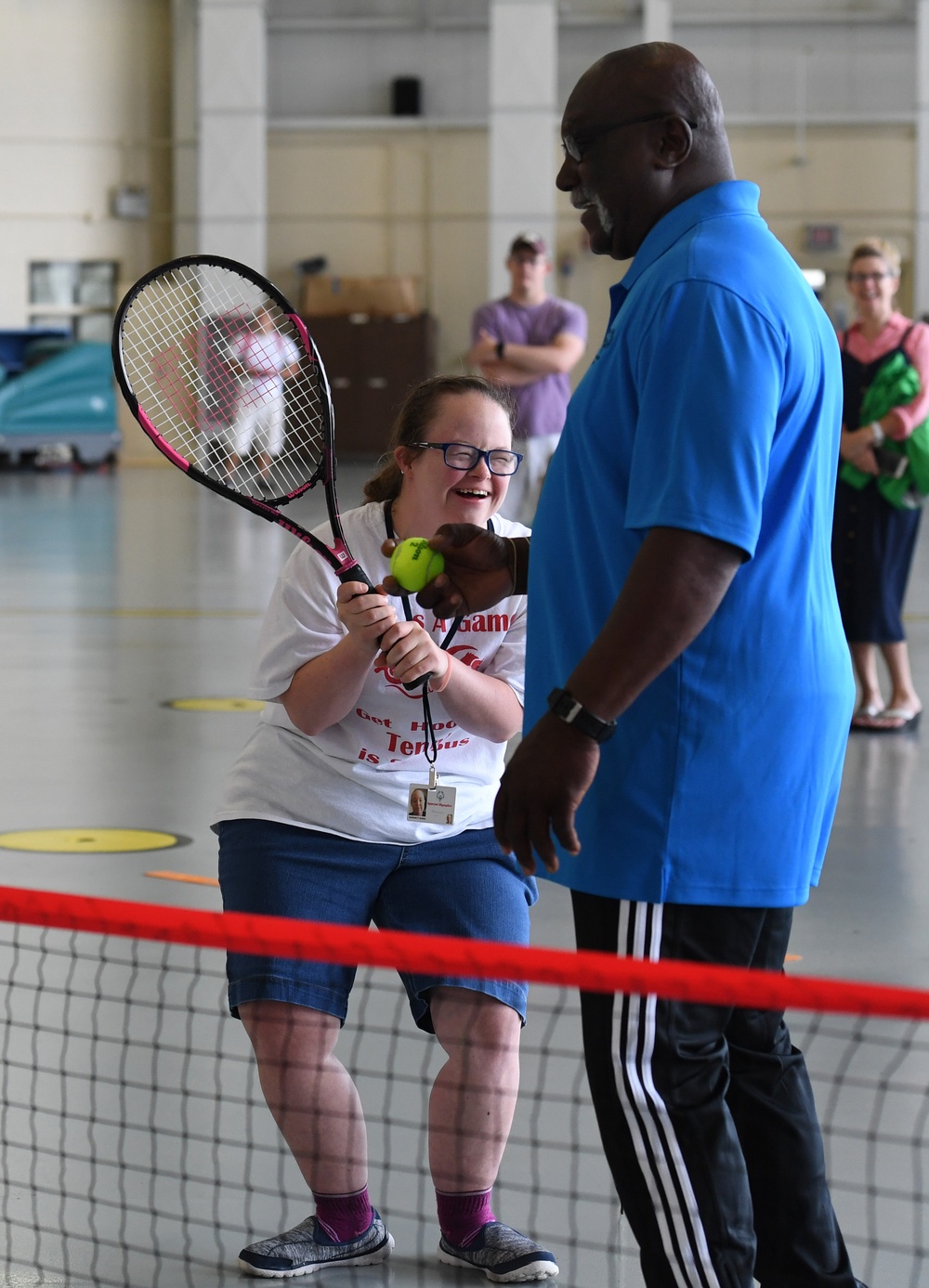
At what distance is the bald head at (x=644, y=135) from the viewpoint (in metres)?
1.84

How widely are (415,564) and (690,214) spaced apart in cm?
60

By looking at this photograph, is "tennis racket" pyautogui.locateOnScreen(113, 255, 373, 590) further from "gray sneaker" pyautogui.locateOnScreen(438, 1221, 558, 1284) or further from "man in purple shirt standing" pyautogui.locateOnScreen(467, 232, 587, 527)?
"man in purple shirt standing" pyautogui.locateOnScreen(467, 232, 587, 527)

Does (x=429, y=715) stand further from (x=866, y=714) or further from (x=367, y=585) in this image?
(x=866, y=714)

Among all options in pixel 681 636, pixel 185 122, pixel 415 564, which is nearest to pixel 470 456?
pixel 415 564

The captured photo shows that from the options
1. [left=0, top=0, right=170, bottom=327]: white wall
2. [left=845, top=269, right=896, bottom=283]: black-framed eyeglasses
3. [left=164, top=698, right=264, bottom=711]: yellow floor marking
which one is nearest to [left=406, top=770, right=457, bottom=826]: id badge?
[left=164, top=698, right=264, bottom=711]: yellow floor marking

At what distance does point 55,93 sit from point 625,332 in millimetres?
21306

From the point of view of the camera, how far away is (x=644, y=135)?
6.07 feet

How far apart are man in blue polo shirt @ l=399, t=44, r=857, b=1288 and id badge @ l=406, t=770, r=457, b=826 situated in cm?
58

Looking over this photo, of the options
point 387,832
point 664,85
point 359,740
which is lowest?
point 387,832

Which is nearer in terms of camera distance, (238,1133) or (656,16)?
(238,1133)

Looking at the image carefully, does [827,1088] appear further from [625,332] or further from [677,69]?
[677,69]

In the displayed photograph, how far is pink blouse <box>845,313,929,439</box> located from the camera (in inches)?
237

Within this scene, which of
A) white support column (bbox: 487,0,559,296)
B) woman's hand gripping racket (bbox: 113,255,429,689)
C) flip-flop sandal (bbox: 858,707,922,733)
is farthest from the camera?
white support column (bbox: 487,0,559,296)

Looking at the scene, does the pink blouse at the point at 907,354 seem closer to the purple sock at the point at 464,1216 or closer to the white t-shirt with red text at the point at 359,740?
the white t-shirt with red text at the point at 359,740
